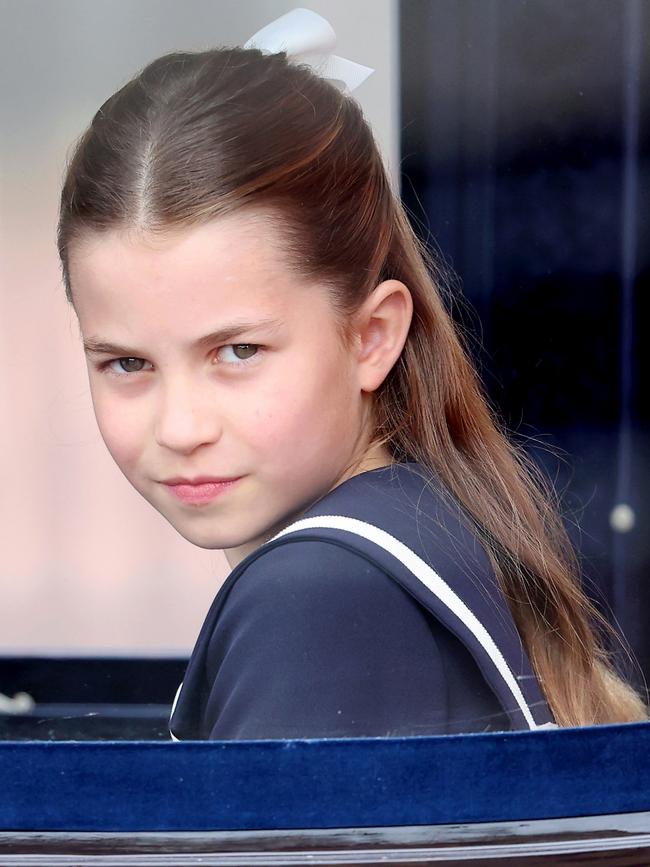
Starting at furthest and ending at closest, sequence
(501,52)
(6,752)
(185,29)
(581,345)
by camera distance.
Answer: (581,345) → (501,52) → (185,29) → (6,752)

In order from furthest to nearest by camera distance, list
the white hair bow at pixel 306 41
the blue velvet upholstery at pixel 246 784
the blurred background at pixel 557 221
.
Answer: the blurred background at pixel 557 221, the white hair bow at pixel 306 41, the blue velvet upholstery at pixel 246 784

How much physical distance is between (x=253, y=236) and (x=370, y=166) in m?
0.15

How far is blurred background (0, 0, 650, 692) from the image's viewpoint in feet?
3.35

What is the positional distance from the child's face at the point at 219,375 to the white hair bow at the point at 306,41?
0.16 m

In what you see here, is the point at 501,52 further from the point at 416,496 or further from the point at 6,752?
the point at 6,752

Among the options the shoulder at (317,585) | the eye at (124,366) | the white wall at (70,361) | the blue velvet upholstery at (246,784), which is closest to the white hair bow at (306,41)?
the white wall at (70,361)

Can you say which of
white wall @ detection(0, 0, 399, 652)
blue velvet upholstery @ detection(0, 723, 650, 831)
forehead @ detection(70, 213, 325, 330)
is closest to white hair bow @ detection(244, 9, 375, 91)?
white wall @ detection(0, 0, 399, 652)

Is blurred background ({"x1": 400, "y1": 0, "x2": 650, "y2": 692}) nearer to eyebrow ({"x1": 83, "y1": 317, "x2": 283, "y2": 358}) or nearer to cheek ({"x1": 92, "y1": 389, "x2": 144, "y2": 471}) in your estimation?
eyebrow ({"x1": 83, "y1": 317, "x2": 283, "y2": 358})

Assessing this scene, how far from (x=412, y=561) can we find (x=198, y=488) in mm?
194

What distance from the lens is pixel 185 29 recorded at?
988mm

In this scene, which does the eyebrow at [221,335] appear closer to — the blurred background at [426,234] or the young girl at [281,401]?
the young girl at [281,401]

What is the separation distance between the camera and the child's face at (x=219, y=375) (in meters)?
0.93

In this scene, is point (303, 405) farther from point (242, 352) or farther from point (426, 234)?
point (426, 234)

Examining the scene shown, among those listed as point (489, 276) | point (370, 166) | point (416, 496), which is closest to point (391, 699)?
point (416, 496)
